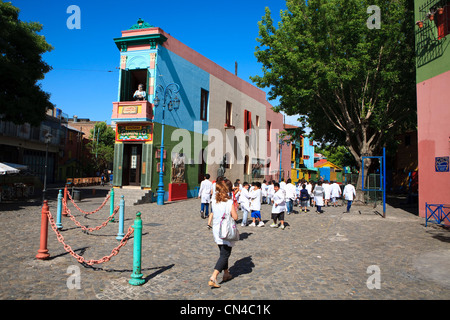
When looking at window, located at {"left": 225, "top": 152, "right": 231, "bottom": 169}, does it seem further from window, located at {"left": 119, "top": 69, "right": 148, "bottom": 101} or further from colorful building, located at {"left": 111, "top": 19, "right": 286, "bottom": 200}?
window, located at {"left": 119, "top": 69, "right": 148, "bottom": 101}

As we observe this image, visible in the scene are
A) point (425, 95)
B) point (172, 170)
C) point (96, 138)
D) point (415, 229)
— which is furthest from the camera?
point (96, 138)

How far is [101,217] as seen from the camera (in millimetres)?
12336

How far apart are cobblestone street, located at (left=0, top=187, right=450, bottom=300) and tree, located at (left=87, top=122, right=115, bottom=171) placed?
34.8 metres

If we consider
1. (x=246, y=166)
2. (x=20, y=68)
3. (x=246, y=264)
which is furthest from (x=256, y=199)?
(x=246, y=166)

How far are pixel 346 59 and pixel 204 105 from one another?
11.1 metres

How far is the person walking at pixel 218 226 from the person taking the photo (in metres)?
5.21

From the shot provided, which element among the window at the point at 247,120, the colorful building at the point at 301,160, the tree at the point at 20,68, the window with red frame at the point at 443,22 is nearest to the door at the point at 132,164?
the tree at the point at 20,68

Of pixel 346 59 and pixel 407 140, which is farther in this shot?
pixel 407 140

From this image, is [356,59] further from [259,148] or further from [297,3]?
[259,148]

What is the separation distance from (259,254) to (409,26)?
16.6 metres

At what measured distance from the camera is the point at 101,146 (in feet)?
153

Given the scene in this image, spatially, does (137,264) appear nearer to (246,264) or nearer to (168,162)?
(246,264)

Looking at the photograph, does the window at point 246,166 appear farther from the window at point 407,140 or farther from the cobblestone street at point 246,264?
the cobblestone street at point 246,264
